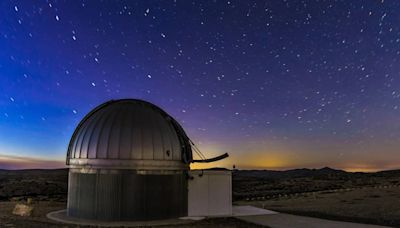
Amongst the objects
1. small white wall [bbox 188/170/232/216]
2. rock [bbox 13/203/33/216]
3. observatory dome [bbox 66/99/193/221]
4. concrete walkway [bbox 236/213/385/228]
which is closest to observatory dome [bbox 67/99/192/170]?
observatory dome [bbox 66/99/193/221]

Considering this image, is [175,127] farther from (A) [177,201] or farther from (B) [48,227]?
(B) [48,227]

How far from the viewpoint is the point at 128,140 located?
18.2 m

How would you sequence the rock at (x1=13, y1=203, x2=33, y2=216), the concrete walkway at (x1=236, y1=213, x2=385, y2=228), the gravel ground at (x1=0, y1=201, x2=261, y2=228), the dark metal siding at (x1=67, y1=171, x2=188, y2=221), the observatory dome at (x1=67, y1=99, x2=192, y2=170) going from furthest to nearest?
the rock at (x1=13, y1=203, x2=33, y2=216) → the observatory dome at (x1=67, y1=99, x2=192, y2=170) → the dark metal siding at (x1=67, y1=171, x2=188, y2=221) → the concrete walkway at (x1=236, y1=213, x2=385, y2=228) → the gravel ground at (x1=0, y1=201, x2=261, y2=228)

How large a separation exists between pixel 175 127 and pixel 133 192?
4414 mm

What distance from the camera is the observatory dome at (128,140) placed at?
1811 centimetres

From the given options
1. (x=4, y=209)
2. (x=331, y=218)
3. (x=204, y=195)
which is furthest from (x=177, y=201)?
(x=4, y=209)

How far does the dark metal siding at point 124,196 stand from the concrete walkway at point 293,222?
3992mm

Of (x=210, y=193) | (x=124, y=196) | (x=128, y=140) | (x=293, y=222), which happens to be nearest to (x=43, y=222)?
(x=124, y=196)

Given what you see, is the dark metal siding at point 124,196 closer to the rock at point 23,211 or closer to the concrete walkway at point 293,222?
the rock at point 23,211

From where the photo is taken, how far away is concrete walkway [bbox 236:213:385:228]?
16519 mm

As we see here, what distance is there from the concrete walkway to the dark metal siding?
13.1ft

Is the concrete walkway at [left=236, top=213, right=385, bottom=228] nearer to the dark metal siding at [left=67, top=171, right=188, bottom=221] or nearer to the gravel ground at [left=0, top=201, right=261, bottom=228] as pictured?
the gravel ground at [left=0, top=201, right=261, bottom=228]

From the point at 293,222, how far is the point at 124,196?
796cm

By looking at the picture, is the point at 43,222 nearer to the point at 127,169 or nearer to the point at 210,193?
the point at 127,169
